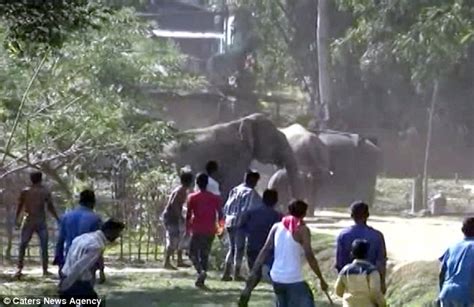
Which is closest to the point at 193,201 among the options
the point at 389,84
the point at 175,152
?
the point at 175,152

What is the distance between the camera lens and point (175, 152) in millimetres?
27812

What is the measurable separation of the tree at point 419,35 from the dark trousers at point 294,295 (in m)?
7.51

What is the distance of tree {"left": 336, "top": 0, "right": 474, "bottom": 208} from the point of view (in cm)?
2177

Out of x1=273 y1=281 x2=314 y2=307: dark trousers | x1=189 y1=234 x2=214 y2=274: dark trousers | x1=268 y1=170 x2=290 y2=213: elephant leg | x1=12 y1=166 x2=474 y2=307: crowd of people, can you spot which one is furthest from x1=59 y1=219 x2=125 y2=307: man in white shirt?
x1=268 y1=170 x2=290 y2=213: elephant leg

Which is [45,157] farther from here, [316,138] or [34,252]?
[316,138]

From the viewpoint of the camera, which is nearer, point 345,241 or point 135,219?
point 345,241

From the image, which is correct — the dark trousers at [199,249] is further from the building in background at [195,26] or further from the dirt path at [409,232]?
the building in background at [195,26]

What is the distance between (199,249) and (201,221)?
435mm

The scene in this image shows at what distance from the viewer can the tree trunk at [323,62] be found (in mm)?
46469

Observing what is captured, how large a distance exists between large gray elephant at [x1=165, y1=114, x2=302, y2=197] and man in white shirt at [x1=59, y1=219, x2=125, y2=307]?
47.9 ft

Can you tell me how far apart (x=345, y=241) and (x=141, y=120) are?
35.5 feet

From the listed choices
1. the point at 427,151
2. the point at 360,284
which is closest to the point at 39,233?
the point at 360,284

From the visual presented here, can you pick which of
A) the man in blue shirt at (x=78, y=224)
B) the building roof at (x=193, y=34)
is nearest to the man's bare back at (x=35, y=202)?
the man in blue shirt at (x=78, y=224)

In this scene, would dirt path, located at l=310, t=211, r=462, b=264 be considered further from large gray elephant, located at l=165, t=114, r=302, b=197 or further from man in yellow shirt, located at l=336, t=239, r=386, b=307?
man in yellow shirt, located at l=336, t=239, r=386, b=307
